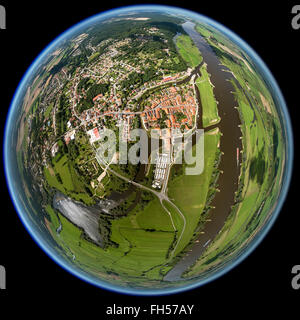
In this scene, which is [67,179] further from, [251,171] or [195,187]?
[251,171]

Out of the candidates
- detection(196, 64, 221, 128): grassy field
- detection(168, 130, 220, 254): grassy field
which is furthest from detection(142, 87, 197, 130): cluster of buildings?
detection(168, 130, 220, 254): grassy field

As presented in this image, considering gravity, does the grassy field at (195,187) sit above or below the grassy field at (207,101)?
below

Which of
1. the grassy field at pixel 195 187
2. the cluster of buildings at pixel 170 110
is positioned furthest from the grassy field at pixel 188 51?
the grassy field at pixel 195 187

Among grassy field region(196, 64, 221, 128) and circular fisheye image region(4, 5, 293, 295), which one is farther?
grassy field region(196, 64, 221, 128)

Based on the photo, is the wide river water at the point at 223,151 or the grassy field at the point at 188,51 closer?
the wide river water at the point at 223,151

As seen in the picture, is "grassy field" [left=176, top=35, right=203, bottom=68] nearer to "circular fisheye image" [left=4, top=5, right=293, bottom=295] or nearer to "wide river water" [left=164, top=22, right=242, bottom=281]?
"circular fisheye image" [left=4, top=5, right=293, bottom=295]

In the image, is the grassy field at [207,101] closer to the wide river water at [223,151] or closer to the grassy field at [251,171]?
Answer: the wide river water at [223,151]
